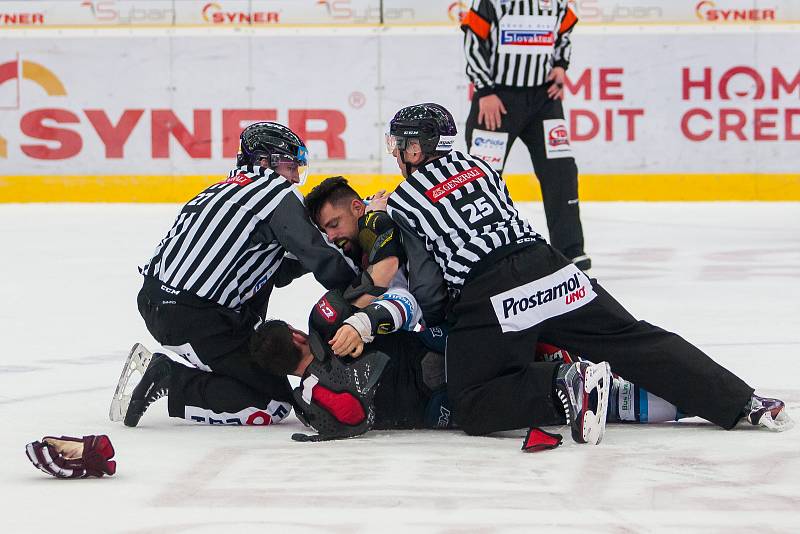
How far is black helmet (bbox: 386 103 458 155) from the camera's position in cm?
319

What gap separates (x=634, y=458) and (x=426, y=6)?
871 cm

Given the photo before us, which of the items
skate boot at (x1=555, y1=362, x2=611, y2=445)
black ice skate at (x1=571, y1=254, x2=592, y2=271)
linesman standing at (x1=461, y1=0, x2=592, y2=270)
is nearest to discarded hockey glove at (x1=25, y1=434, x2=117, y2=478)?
skate boot at (x1=555, y1=362, x2=611, y2=445)

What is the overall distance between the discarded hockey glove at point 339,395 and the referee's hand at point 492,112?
333 centimetres

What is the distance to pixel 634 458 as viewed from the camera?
8.70ft

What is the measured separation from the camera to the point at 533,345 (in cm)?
302

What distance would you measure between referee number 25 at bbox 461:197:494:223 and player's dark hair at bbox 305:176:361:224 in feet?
1.10

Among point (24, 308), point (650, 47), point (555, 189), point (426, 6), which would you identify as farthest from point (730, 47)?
point (24, 308)

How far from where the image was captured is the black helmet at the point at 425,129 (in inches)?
125

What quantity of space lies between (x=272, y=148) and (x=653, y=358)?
104 cm

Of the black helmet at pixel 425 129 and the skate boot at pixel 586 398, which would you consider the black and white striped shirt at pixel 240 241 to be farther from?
the skate boot at pixel 586 398

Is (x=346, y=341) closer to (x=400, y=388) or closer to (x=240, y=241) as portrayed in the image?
(x=400, y=388)

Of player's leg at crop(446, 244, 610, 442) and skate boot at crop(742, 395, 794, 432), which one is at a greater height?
player's leg at crop(446, 244, 610, 442)

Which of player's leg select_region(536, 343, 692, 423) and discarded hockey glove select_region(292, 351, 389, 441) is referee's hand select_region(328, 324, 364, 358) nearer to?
discarded hockey glove select_region(292, 351, 389, 441)

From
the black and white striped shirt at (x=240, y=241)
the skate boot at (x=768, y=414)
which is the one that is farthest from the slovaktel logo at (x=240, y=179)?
the skate boot at (x=768, y=414)
